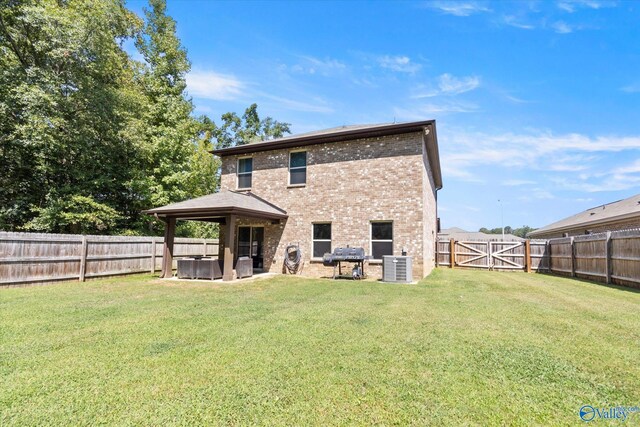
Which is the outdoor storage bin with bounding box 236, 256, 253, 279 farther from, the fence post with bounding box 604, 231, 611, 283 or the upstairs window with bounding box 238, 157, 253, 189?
the fence post with bounding box 604, 231, 611, 283

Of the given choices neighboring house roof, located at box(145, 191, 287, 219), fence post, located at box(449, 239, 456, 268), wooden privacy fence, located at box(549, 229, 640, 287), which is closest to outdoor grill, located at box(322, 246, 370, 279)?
neighboring house roof, located at box(145, 191, 287, 219)

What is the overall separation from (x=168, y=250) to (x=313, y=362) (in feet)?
33.1

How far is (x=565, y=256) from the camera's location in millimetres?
13883

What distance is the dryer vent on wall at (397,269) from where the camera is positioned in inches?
413

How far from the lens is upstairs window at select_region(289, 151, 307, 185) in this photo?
1334 cm

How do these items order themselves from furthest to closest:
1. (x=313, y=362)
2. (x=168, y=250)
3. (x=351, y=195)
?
(x=351, y=195)
(x=168, y=250)
(x=313, y=362)

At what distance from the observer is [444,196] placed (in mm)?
27156

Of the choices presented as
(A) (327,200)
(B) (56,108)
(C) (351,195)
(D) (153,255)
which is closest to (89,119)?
(B) (56,108)

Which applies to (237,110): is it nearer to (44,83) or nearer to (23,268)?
(44,83)

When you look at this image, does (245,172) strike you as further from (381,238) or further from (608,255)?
(608,255)

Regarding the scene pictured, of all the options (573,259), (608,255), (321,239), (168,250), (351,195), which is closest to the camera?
(608,255)

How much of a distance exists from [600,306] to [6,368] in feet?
32.1

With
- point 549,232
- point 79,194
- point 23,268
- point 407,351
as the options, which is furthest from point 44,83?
point 549,232

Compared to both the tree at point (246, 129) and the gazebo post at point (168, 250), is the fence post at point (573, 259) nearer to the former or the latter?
the gazebo post at point (168, 250)
